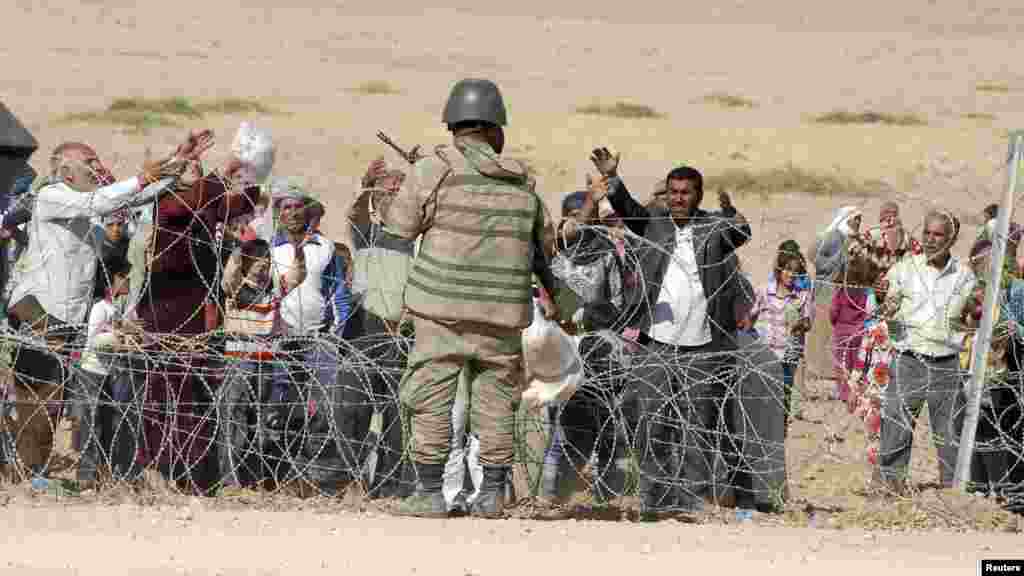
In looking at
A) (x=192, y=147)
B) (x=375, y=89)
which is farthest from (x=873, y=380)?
(x=375, y=89)

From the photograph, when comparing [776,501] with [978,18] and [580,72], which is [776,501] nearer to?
[580,72]

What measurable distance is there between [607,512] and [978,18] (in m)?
64.6

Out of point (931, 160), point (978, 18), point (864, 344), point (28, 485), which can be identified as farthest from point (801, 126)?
point (978, 18)

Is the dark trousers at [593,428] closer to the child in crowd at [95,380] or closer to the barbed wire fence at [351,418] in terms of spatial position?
the barbed wire fence at [351,418]

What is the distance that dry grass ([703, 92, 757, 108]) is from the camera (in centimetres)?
3675

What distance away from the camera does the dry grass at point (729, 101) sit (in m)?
36.8

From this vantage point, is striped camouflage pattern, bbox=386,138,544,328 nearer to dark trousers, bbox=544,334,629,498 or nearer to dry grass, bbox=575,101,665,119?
dark trousers, bbox=544,334,629,498

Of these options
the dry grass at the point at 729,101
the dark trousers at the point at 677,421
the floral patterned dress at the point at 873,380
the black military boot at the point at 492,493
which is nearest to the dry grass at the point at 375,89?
the dry grass at the point at 729,101

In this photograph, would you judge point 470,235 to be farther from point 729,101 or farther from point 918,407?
point 729,101

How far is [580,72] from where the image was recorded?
1865 inches

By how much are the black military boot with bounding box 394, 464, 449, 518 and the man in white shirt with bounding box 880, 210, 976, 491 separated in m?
2.09

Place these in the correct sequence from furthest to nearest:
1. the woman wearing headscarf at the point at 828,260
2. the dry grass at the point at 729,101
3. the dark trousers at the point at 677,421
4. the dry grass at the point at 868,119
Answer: the dry grass at the point at 729,101
the dry grass at the point at 868,119
the woman wearing headscarf at the point at 828,260
the dark trousers at the point at 677,421

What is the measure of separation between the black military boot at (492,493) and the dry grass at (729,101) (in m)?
29.8

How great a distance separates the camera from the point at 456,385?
283 inches
